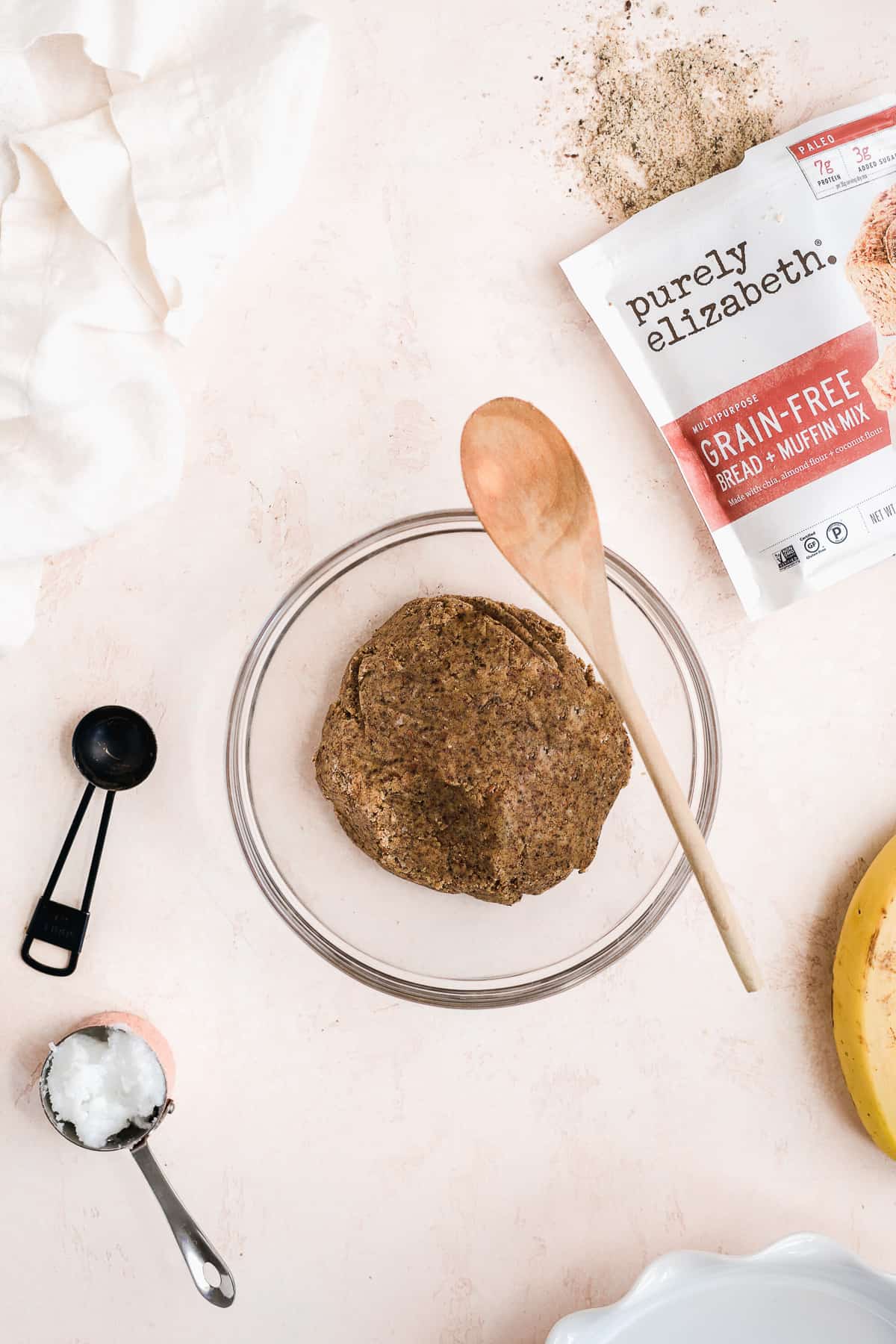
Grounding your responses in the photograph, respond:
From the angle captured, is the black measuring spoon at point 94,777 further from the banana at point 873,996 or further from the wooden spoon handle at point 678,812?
the banana at point 873,996

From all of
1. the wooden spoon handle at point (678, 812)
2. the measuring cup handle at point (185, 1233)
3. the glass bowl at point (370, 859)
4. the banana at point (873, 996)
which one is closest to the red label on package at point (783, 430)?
the glass bowl at point (370, 859)

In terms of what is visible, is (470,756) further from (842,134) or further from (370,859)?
(842,134)

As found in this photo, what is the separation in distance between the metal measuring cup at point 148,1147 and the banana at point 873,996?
2.12ft

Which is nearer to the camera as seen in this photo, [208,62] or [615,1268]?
[208,62]

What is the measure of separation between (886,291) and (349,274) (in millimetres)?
521

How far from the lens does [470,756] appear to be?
0.76m

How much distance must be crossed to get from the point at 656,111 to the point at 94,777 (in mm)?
848

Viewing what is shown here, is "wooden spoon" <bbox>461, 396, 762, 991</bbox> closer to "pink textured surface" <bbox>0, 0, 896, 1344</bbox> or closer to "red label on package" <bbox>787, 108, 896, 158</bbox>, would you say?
"pink textured surface" <bbox>0, 0, 896, 1344</bbox>

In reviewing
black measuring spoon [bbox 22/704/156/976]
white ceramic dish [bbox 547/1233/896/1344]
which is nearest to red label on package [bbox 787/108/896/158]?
black measuring spoon [bbox 22/704/156/976]

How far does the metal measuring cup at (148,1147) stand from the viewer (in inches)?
33.4

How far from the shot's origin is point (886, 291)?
2.89 feet

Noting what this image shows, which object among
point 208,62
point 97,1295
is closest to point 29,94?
point 208,62

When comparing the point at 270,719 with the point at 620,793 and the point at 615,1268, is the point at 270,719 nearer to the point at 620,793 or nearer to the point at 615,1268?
the point at 620,793

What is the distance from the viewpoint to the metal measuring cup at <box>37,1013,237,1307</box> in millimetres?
848
